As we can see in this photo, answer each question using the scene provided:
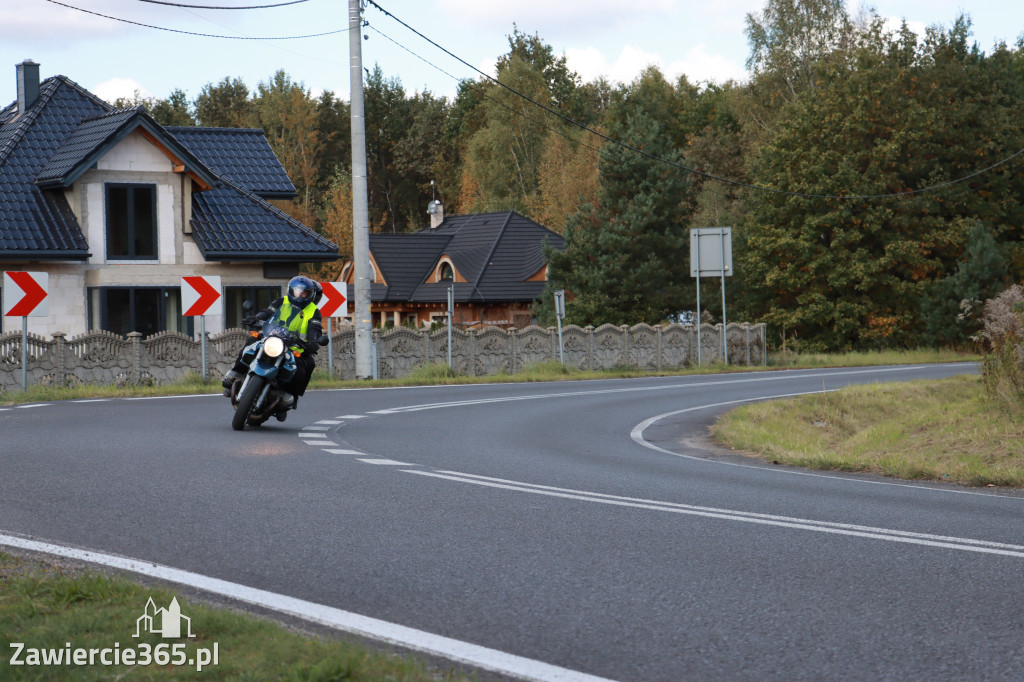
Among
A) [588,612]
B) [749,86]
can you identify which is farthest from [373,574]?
[749,86]

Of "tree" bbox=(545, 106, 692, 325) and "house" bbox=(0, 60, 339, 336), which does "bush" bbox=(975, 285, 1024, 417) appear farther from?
"tree" bbox=(545, 106, 692, 325)

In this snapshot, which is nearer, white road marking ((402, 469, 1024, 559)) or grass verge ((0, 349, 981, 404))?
white road marking ((402, 469, 1024, 559))

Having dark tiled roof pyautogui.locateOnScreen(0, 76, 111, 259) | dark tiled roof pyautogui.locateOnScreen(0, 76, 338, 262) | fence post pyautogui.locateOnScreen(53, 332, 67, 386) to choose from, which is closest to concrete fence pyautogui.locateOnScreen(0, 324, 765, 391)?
fence post pyautogui.locateOnScreen(53, 332, 67, 386)

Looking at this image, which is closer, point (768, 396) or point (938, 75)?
point (768, 396)

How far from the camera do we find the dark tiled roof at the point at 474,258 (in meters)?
59.8

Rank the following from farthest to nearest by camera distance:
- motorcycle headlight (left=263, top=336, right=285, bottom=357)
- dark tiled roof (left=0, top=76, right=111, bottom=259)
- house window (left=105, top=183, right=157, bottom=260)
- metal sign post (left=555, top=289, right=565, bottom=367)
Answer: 1. metal sign post (left=555, top=289, right=565, bottom=367)
2. house window (left=105, top=183, right=157, bottom=260)
3. dark tiled roof (left=0, top=76, right=111, bottom=259)
4. motorcycle headlight (left=263, top=336, right=285, bottom=357)

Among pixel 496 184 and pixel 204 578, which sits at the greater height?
pixel 496 184

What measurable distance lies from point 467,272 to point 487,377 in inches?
1246

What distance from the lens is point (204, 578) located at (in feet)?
20.7

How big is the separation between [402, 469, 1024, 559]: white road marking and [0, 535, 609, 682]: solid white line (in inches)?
136

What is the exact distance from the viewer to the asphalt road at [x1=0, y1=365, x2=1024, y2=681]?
517 cm

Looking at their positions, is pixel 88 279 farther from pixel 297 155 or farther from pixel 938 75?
pixel 297 155

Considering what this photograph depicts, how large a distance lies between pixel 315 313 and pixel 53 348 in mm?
13955

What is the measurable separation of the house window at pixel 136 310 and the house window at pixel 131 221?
954mm
